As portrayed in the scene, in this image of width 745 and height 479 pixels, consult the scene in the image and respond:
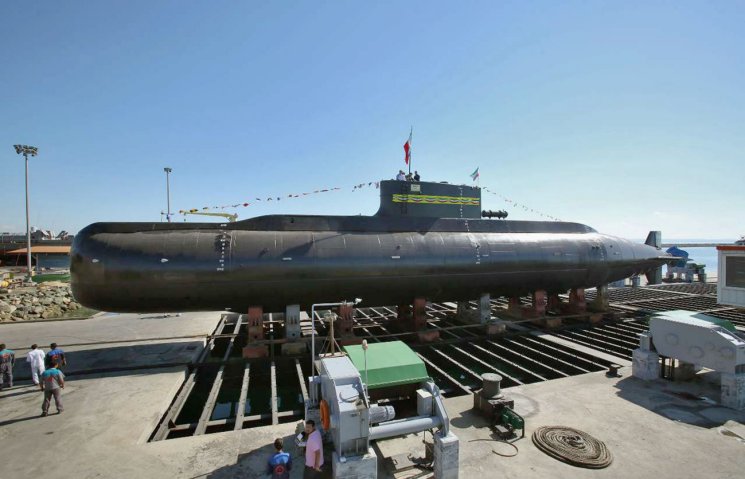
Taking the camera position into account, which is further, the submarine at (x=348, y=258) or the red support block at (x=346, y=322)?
the red support block at (x=346, y=322)

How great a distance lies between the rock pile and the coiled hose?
25.9m

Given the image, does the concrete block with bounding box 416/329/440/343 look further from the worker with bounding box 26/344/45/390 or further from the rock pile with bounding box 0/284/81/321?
the rock pile with bounding box 0/284/81/321

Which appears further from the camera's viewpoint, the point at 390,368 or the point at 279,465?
the point at 390,368

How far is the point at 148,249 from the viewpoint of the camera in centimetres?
1270

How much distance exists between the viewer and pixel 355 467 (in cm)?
578

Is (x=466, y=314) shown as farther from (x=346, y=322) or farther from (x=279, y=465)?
(x=279, y=465)

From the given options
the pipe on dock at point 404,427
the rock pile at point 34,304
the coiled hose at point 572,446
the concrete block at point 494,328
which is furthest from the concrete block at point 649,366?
the rock pile at point 34,304

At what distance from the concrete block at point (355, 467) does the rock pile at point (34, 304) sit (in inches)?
927

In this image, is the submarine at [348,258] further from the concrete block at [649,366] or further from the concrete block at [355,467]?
the concrete block at [355,467]

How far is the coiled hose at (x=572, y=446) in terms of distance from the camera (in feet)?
22.8

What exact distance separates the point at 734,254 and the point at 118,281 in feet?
77.5

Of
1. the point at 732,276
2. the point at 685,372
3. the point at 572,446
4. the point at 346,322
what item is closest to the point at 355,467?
the point at 572,446

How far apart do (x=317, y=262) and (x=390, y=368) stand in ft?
24.2

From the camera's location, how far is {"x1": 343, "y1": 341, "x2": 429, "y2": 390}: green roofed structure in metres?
7.07
